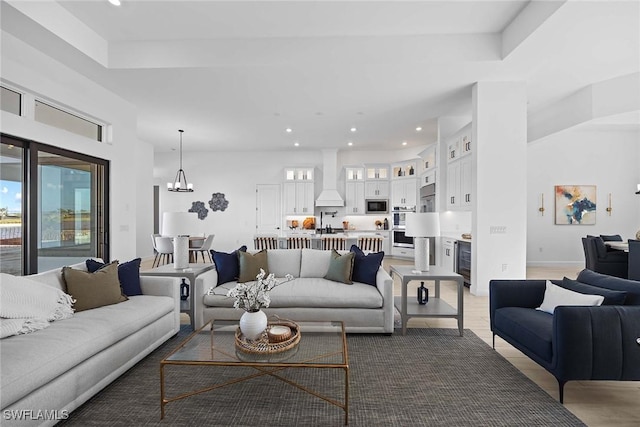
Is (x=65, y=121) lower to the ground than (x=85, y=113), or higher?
lower

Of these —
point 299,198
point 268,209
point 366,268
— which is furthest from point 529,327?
point 268,209

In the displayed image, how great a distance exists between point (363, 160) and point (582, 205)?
5669 mm

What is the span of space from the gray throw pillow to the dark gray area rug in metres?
0.92

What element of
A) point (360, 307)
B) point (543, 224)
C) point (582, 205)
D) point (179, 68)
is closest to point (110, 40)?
point (179, 68)

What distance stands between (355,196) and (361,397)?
7942mm

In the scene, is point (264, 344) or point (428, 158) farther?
point (428, 158)

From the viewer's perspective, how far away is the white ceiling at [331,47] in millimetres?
3674

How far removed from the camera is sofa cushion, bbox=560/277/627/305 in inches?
88.0

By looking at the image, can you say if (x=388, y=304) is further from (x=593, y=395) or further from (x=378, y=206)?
(x=378, y=206)

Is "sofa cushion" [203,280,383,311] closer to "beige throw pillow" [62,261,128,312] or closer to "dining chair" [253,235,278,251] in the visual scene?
"beige throw pillow" [62,261,128,312]

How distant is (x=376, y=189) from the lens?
32.1ft

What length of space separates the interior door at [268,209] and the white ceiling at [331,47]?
14.1ft

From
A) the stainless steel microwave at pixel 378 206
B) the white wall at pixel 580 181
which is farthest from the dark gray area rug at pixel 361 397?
the stainless steel microwave at pixel 378 206

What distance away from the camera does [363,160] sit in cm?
1009
